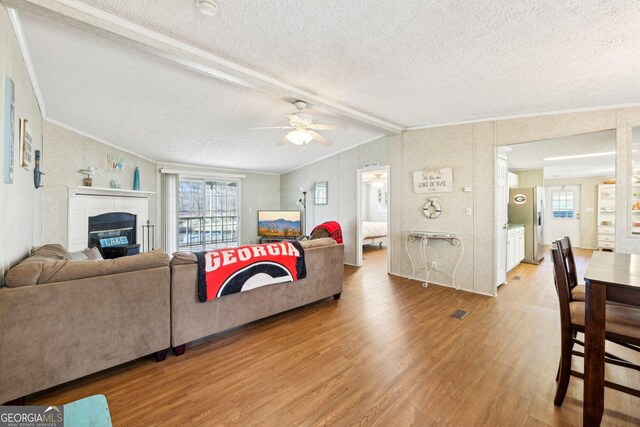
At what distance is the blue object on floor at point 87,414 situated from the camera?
0.87m

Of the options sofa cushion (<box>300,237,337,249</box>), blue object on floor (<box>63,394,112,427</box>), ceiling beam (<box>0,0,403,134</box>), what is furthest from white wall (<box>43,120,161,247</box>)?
blue object on floor (<box>63,394,112,427</box>)

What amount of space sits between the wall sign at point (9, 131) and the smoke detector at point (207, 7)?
1355 mm

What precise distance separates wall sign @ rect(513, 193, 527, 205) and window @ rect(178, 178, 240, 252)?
6585mm

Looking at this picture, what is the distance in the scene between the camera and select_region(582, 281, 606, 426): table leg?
1.42 m

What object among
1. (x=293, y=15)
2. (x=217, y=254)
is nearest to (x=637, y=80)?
(x=293, y=15)

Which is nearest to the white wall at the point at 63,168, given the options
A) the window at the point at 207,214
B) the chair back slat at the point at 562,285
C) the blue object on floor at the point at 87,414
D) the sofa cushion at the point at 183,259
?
the window at the point at 207,214

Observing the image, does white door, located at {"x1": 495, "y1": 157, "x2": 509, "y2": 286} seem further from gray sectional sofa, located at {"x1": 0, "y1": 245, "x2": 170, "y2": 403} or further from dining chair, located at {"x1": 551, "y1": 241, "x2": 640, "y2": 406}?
gray sectional sofa, located at {"x1": 0, "y1": 245, "x2": 170, "y2": 403}

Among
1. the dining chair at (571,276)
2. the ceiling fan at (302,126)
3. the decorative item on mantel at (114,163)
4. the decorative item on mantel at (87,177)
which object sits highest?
the ceiling fan at (302,126)

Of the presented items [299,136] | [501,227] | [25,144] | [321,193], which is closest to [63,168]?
[25,144]

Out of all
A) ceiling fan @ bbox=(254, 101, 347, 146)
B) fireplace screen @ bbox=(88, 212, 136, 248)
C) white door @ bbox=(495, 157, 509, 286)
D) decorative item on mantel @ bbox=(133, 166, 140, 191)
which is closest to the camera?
ceiling fan @ bbox=(254, 101, 347, 146)

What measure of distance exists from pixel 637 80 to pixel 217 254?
169 inches

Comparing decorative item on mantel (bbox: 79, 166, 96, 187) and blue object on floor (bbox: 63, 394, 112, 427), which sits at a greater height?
decorative item on mantel (bbox: 79, 166, 96, 187)

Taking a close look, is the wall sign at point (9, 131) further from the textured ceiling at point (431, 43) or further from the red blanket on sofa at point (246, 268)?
the red blanket on sofa at point (246, 268)

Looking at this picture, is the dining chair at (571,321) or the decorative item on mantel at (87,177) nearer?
the dining chair at (571,321)
